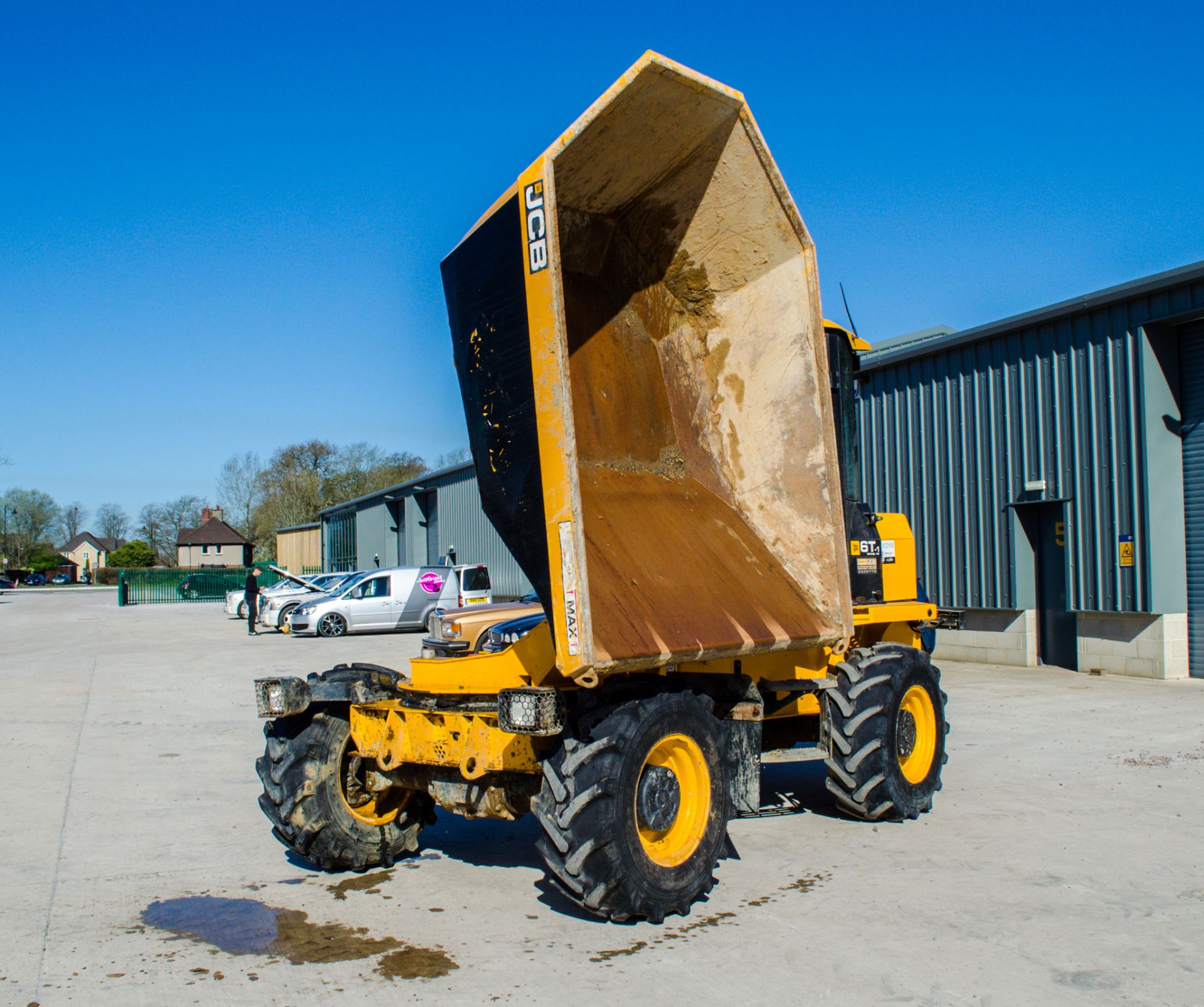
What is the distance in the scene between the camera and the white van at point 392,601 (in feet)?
84.1

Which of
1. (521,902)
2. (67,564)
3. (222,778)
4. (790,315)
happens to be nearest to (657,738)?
(521,902)

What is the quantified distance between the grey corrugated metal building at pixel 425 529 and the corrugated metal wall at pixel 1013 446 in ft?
43.4

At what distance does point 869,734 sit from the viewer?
21.1 ft

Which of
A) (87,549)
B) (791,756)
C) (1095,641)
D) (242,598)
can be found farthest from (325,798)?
(87,549)

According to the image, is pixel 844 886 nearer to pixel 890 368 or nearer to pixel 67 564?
pixel 890 368

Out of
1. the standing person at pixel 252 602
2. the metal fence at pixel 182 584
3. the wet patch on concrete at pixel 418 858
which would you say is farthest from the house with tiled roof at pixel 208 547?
the wet patch on concrete at pixel 418 858

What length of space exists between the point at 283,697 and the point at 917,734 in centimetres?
420

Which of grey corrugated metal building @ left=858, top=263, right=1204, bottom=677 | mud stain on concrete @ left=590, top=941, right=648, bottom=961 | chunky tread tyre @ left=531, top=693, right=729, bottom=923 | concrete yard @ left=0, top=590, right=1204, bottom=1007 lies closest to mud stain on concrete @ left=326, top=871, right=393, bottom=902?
concrete yard @ left=0, top=590, right=1204, bottom=1007

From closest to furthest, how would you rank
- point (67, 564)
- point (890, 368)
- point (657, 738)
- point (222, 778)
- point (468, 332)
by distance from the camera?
point (657, 738) < point (468, 332) < point (222, 778) < point (890, 368) < point (67, 564)

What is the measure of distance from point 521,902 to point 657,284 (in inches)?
143

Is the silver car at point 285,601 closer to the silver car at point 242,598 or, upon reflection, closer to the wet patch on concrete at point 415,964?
the silver car at point 242,598

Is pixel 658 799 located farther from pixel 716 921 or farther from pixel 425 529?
pixel 425 529

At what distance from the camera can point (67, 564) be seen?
115438 millimetres

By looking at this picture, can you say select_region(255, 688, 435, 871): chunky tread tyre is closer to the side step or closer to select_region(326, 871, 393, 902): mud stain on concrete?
select_region(326, 871, 393, 902): mud stain on concrete
